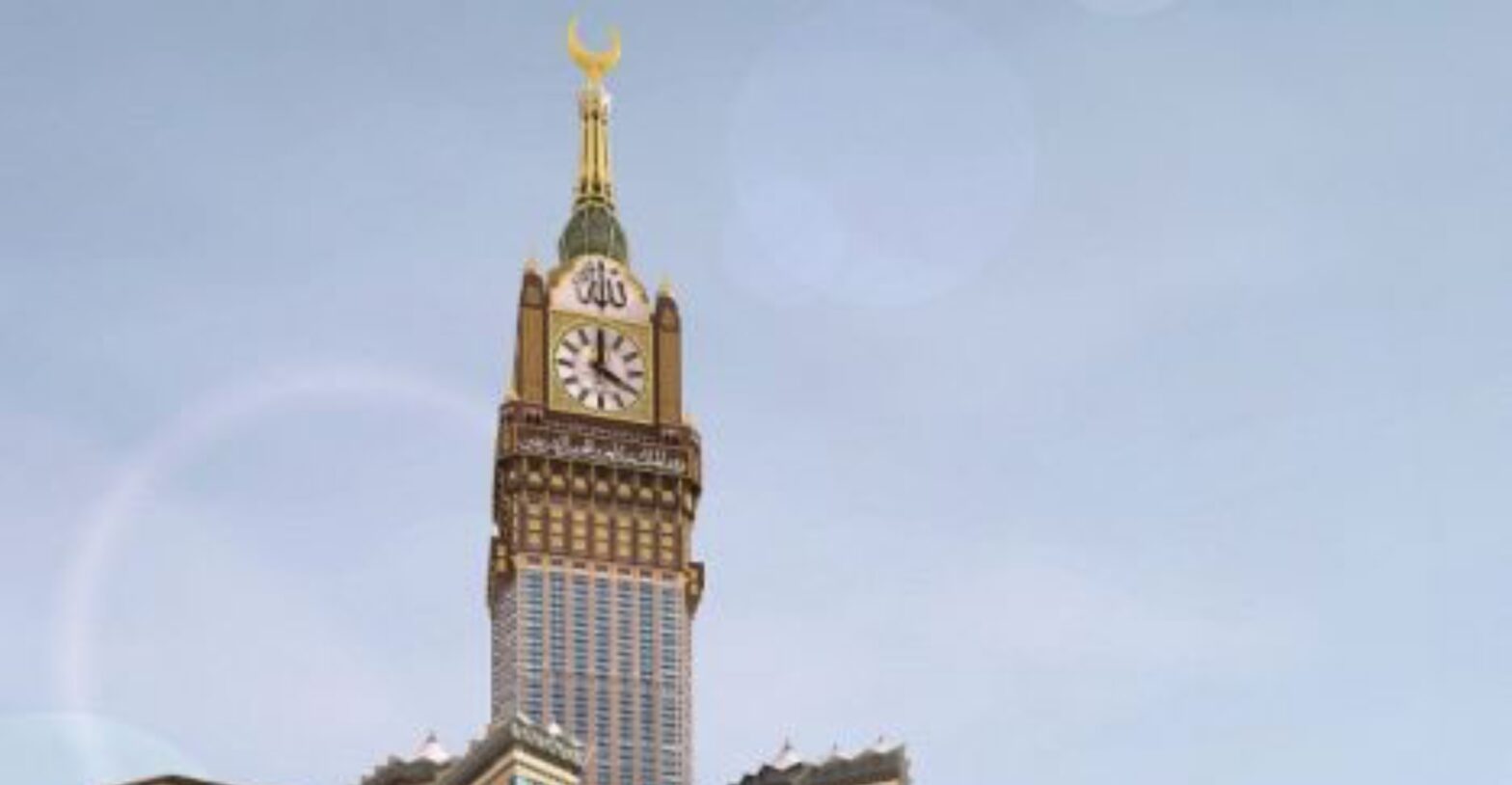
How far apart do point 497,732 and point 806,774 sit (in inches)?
1236

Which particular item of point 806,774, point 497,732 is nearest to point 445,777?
point 497,732

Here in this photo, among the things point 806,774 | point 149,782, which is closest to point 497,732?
point 149,782

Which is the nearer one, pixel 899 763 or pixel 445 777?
pixel 445 777

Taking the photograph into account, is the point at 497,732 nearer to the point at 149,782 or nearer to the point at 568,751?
the point at 568,751

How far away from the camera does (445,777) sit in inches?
7111

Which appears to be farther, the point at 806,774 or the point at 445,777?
the point at 806,774

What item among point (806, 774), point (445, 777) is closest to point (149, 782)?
point (445, 777)

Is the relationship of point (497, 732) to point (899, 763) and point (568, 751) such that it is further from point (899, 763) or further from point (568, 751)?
point (899, 763)

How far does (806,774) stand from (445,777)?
26348mm

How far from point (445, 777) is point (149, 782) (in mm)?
15987

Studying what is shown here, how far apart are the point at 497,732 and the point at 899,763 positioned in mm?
32766

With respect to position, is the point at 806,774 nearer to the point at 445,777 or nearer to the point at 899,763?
the point at 899,763

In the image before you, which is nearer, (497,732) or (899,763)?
(497,732)

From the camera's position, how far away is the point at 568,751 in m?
173
